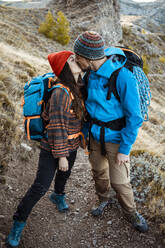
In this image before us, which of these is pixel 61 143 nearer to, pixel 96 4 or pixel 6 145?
pixel 6 145

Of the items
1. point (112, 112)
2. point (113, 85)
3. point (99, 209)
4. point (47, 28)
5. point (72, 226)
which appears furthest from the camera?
point (47, 28)

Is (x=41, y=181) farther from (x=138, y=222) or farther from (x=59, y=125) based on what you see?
(x=138, y=222)

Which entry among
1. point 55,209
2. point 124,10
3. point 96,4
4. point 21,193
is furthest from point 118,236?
point 124,10

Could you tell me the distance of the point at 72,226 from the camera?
3.22m

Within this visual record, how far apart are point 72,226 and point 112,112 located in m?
2.01

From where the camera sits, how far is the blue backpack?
233 centimetres

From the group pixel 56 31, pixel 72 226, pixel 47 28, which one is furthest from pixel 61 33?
pixel 72 226

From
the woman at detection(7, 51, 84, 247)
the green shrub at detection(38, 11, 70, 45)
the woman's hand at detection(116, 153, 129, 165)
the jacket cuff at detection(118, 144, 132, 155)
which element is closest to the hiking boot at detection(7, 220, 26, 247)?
the woman at detection(7, 51, 84, 247)

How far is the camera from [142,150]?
491 cm

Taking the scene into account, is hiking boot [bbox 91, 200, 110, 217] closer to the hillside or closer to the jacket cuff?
the hillside

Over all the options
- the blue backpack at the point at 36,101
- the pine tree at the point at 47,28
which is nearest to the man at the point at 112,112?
the blue backpack at the point at 36,101

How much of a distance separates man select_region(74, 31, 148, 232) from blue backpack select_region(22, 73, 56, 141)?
1.64 ft

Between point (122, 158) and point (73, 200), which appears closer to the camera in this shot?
point (122, 158)

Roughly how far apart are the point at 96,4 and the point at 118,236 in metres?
31.7
